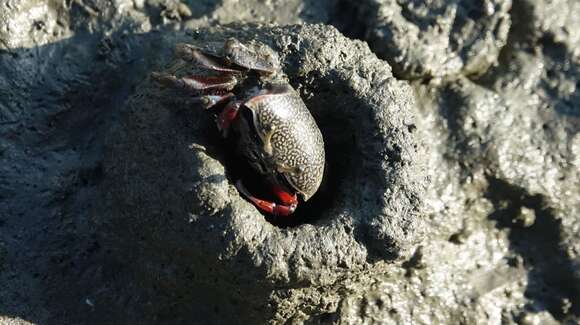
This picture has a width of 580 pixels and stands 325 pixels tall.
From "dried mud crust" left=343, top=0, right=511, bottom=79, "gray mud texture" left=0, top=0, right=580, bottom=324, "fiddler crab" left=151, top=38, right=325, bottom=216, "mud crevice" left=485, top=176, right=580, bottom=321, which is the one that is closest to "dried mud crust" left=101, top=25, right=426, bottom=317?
"gray mud texture" left=0, top=0, right=580, bottom=324

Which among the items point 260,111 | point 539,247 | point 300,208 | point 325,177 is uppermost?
point 260,111

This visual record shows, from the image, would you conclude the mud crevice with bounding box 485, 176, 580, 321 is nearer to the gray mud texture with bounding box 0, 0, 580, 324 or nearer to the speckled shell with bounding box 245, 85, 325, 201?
the gray mud texture with bounding box 0, 0, 580, 324

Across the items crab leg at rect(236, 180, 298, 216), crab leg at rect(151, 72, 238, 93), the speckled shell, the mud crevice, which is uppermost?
crab leg at rect(151, 72, 238, 93)

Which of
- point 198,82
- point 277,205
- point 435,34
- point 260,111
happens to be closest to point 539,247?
point 435,34

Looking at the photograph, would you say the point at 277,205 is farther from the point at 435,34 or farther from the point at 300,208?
the point at 435,34

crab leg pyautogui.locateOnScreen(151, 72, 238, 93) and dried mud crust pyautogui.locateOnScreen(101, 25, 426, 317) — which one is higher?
crab leg pyautogui.locateOnScreen(151, 72, 238, 93)

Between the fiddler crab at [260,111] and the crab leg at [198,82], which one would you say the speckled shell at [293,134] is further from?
the crab leg at [198,82]

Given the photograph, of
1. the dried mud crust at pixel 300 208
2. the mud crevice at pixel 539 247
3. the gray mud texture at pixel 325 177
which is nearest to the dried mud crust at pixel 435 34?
the gray mud texture at pixel 325 177
